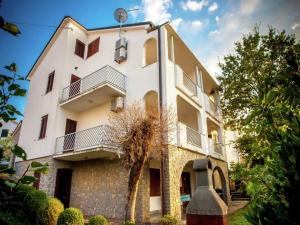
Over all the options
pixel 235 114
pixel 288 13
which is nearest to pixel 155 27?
pixel 288 13

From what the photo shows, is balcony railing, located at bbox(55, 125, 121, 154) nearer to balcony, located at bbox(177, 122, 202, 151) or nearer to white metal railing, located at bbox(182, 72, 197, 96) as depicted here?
balcony, located at bbox(177, 122, 202, 151)

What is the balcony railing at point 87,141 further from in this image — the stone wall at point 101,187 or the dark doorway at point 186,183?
the dark doorway at point 186,183

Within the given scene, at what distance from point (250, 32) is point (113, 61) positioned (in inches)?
426

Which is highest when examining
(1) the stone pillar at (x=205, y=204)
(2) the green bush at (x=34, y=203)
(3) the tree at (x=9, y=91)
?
(3) the tree at (x=9, y=91)

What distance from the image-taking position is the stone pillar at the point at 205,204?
3.29m

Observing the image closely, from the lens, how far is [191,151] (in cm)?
1148

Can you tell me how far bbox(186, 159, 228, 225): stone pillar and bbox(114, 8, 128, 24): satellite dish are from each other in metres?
13.4

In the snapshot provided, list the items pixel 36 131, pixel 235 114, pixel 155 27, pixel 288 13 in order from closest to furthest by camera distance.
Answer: pixel 288 13, pixel 155 27, pixel 36 131, pixel 235 114

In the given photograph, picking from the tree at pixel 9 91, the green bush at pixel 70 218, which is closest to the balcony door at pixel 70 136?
the green bush at pixel 70 218

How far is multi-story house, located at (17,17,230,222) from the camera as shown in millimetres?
10430

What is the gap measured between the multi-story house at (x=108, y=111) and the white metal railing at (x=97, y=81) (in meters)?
0.07

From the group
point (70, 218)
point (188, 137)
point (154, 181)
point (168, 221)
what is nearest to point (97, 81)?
point (188, 137)

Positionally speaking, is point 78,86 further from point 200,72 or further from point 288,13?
point 288,13

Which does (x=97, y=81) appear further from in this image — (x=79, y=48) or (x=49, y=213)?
(x=49, y=213)
